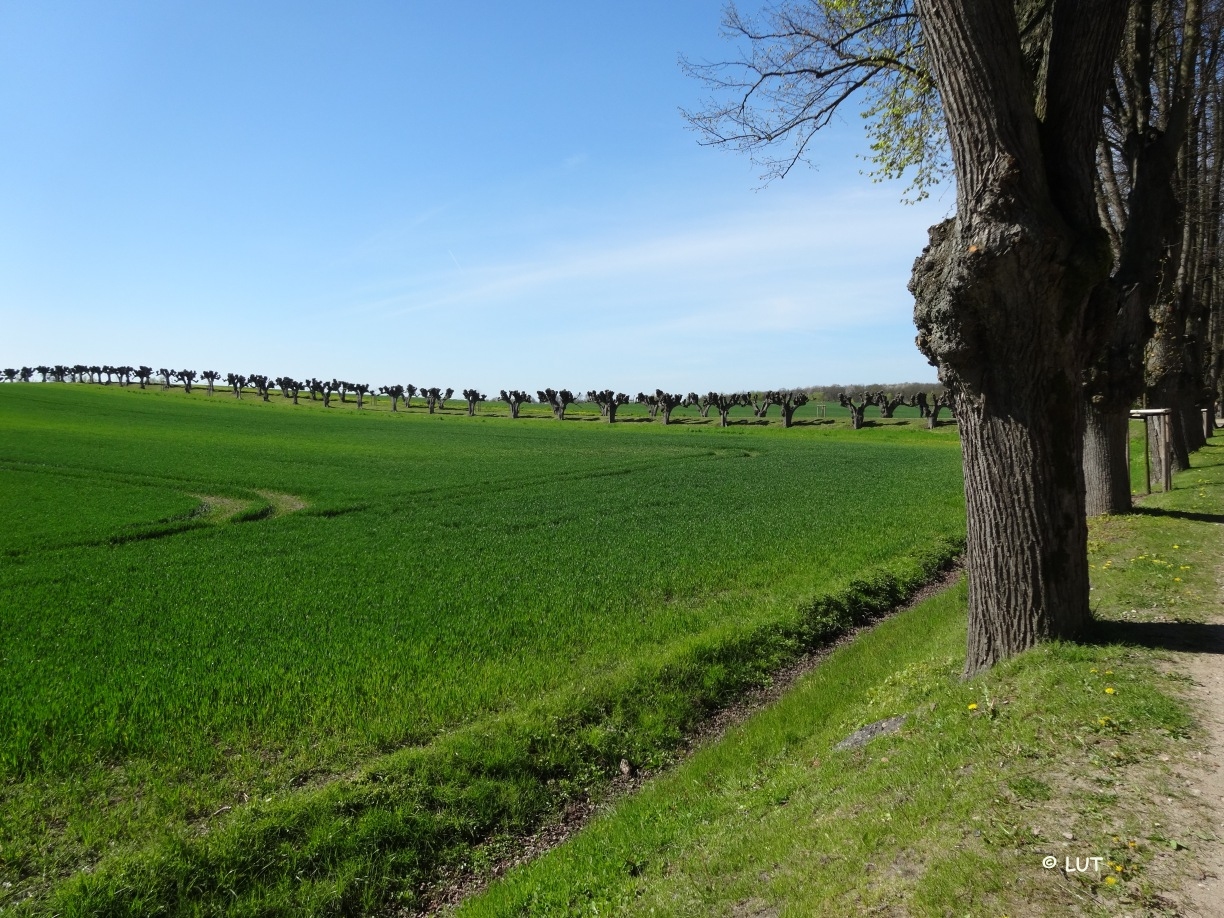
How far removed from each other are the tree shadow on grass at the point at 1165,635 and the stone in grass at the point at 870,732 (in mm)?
2123

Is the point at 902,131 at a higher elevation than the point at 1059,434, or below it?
higher

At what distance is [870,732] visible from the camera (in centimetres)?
666

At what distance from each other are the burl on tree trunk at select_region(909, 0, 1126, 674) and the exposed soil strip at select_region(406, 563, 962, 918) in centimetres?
289

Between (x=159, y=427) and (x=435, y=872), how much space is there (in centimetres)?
5882

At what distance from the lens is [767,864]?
482 cm

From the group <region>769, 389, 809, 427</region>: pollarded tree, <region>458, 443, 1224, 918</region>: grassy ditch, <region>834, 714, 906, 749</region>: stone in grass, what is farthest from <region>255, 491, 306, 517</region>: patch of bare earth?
<region>769, 389, 809, 427</region>: pollarded tree

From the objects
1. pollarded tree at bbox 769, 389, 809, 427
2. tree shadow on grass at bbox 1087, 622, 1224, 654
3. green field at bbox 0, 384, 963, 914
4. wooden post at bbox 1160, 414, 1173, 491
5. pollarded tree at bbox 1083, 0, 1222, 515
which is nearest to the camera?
green field at bbox 0, 384, 963, 914

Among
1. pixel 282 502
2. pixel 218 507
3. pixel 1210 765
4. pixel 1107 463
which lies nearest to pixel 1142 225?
pixel 1107 463

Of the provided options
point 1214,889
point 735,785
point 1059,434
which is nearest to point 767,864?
point 735,785

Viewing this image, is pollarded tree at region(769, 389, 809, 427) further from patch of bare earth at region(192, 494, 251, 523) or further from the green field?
patch of bare earth at region(192, 494, 251, 523)

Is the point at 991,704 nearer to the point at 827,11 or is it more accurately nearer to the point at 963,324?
the point at 963,324

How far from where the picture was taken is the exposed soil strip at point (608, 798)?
5848 mm

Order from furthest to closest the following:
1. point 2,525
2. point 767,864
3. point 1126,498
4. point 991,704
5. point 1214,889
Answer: point 2,525
point 1126,498
point 991,704
point 767,864
point 1214,889

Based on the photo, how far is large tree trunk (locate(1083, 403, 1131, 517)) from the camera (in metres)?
14.7
